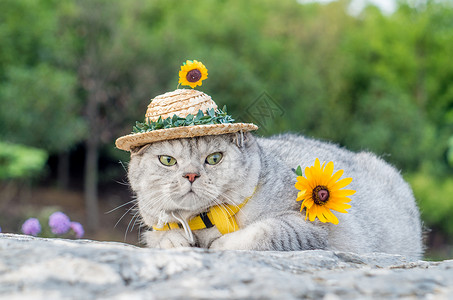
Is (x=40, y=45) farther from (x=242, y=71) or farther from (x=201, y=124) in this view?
(x=201, y=124)

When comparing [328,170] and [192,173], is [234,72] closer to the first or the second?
[328,170]

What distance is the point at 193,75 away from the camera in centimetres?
299

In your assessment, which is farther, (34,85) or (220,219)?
(34,85)

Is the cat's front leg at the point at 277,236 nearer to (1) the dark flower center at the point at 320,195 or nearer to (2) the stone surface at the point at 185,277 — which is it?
(1) the dark flower center at the point at 320,195

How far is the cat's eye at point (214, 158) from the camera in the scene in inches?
107

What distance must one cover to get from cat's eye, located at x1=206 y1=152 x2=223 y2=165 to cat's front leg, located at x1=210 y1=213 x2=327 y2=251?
16.4 inches

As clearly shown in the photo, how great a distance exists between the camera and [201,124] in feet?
→ 8.74

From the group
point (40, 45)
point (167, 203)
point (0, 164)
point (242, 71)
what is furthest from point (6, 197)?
point (167, 203)

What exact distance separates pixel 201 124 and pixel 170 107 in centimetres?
23

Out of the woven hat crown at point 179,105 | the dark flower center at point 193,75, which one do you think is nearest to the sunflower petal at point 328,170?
the woven hat crown at point 179,105

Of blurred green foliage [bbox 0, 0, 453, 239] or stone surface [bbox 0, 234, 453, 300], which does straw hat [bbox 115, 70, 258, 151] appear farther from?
blurred green foliage [bbox 0, 0, 453, 239]

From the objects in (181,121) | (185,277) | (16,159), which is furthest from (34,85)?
(185,277)

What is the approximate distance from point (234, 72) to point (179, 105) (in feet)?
26.2

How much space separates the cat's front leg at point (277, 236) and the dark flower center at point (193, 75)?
986 millimetres
